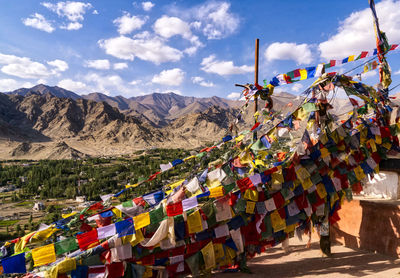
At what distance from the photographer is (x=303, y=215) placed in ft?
18.3

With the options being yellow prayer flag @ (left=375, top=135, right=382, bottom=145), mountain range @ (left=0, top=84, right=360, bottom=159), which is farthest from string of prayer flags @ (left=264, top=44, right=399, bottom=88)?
mountain range @ (left=0, top=84, right=360, bottom=159)

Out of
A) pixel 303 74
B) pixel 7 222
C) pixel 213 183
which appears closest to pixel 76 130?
pixel 7 222

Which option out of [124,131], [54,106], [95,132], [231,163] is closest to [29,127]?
[54,106]

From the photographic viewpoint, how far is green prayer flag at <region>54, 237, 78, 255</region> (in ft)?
13.1

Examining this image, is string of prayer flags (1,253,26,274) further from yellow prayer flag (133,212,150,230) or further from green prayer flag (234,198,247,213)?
green prayer flag (234,198,247,213)

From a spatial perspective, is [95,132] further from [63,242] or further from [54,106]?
[63,242]

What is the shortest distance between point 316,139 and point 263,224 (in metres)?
1.93

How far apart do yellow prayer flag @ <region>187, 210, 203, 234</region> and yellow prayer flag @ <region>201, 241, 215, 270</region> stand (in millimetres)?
403

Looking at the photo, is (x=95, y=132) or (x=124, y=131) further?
(x=95, y=132)

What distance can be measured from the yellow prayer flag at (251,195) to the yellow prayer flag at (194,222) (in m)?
0.94

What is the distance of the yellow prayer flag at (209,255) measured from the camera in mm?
4762

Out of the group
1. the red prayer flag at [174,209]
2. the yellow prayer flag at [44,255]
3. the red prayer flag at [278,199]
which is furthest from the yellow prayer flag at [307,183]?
the yellow prayer flag at [44,255]

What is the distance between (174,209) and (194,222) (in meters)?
0.43

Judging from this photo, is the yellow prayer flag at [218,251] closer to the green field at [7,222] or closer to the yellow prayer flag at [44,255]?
the yellow prayer flag at [44,255]
